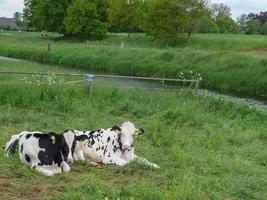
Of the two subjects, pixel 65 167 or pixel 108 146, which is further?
pixel 108 146

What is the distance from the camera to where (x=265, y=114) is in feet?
49.4

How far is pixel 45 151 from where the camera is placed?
25.5 ft

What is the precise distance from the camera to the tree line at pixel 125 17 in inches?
1762

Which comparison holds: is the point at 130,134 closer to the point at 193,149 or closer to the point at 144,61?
the point at 193,149

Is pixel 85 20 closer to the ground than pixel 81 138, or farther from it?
closer to the ground

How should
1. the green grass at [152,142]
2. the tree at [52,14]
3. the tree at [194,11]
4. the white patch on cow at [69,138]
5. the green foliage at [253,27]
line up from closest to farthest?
the green grass at [152,142]
the white patch on cow at [69,138]
the tree at [194,11]
the tree at [52,14]
the green foliage at [253,27]

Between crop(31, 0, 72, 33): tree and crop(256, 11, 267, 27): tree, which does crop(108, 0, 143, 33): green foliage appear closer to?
crop(31, 0, 72, 33): tree

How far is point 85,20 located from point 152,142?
157ft

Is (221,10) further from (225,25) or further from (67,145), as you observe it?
(67,145)

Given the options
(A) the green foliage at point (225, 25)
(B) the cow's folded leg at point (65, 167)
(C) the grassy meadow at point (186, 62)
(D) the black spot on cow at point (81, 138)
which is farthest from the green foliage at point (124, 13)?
(B) the cow's folded leg at point (65, 167)

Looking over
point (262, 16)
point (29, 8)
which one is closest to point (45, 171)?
point (29, 8)

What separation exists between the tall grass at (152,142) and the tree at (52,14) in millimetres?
50633

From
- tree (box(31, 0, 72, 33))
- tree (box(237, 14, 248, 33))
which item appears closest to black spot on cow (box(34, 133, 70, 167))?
tree (box(31, 0, 72, 33))

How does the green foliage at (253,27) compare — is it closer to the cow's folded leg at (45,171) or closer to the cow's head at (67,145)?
the cow's head at (67,145)
